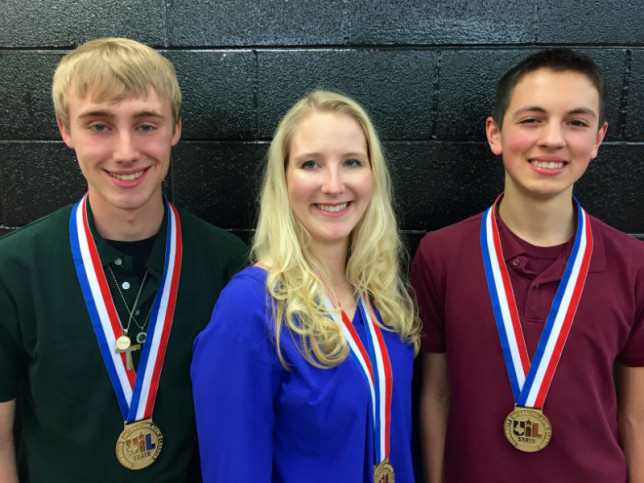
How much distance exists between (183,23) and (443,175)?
1.63m

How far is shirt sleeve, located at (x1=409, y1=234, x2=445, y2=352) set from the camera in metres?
2.06

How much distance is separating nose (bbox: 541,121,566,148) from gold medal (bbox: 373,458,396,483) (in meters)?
1.31

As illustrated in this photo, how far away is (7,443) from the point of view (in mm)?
1776

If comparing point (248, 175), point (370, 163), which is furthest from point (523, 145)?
point (248, 175)

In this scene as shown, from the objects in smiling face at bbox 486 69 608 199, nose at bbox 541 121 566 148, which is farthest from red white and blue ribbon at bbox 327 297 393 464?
nose at bbox 541 121 566 148

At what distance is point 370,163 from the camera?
1.80m

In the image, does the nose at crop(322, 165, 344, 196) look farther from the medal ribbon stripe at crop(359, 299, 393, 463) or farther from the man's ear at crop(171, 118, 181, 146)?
the man's ear at crop(171, 118, 181, 146)

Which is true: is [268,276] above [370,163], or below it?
below

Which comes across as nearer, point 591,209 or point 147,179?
point 147,179

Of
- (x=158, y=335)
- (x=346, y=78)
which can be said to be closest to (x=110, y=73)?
(x=158, y=335)

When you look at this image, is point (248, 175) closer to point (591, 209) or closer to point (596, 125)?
point (596, 125)

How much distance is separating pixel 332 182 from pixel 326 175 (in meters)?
0.04

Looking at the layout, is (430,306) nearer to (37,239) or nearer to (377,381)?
(377,381)

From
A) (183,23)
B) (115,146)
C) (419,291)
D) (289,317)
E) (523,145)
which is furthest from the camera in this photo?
(183,23)
